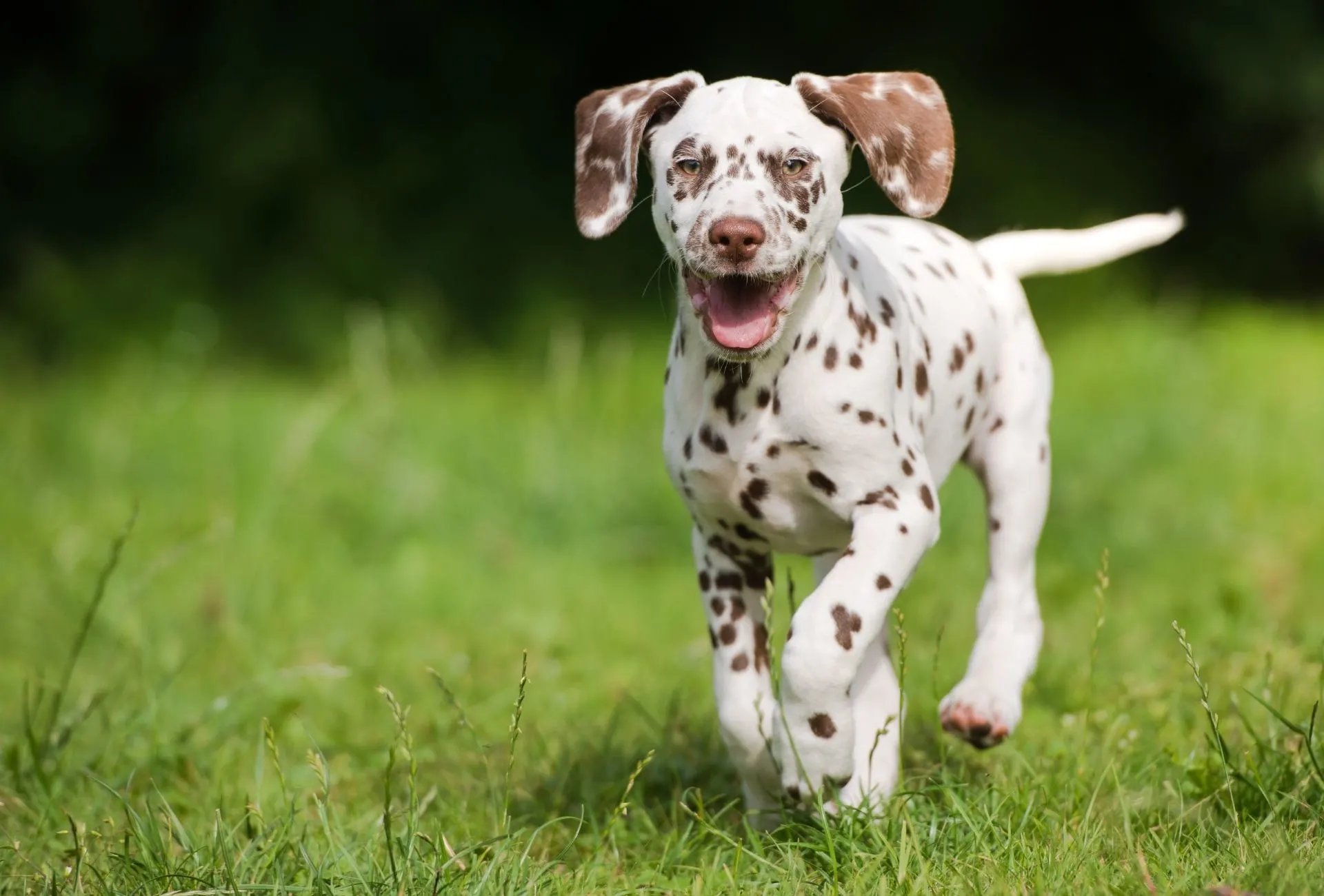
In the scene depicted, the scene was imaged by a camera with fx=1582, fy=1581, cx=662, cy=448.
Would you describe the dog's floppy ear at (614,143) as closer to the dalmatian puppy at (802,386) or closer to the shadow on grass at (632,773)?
the dalmatian puppy at (802,386)

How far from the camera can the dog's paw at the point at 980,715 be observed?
3.72 metres

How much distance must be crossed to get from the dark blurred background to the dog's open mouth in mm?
8919

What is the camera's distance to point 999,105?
13266 mm

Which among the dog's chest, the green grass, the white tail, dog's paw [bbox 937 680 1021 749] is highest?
the white tail

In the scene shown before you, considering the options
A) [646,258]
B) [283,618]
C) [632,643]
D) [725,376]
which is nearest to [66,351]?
Answer: [646,258]

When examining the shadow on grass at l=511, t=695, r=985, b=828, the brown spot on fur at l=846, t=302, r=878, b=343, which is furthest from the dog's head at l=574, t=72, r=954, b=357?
the shadow on grass at l=511, t=695, r=985, b=828

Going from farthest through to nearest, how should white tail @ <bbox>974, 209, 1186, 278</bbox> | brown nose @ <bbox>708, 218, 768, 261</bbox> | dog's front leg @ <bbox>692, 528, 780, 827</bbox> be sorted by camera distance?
white tail @ <bbox>974, 209, 1186, 278</bbox> → dog's front leg @ <bbox>692, 528, 780, 827</bbox> → brown nose @ <bbox>708, 218, 768, 261</bbox>

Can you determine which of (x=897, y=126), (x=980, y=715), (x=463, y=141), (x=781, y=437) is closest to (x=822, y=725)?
(x=980, y=715)

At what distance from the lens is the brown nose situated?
324 centimetres

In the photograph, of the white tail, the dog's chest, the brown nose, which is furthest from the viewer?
the white tail

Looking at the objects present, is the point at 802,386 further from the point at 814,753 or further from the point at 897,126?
the point at 814,753

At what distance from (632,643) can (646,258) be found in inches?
270

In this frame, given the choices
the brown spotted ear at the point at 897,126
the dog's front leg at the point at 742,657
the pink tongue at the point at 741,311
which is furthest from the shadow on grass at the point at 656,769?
the brown spotted ear at the point at 897,126

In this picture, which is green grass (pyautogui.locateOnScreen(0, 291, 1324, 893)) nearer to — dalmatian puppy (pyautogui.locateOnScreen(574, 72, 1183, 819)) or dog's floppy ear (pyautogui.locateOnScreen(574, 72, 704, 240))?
dalmatian puppy (pyautogui.locateOnScreen(574, 72, 1183, 819))
